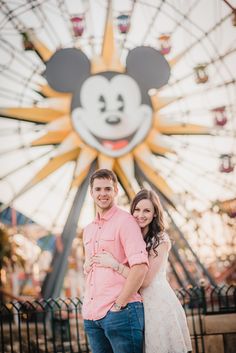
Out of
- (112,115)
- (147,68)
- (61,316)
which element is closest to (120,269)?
(61,316)

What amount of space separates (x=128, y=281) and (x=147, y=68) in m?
10.1

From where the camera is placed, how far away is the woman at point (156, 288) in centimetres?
396

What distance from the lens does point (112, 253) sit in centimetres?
395

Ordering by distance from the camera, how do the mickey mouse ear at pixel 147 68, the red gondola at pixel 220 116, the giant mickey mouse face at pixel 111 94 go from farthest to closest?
the red gondola at pixel 220 116 → the mickey mouse ear at pixel 147 68 → the giant mickey mouse face at pixel 111 94

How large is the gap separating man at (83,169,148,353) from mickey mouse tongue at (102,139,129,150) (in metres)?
8.92

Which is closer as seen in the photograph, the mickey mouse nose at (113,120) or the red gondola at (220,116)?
the mickey mouse nose at (113,120)

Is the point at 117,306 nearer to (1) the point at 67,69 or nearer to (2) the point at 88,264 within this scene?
(2) the point at 88,264

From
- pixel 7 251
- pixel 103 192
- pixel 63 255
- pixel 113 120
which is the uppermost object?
pixel 113 120

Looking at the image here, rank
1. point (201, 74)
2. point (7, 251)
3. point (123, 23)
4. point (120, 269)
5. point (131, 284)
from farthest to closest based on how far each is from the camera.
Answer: point (7, 251) < point (123, 23) < point (201, 74) < point (120, 269) < point (131, 284)

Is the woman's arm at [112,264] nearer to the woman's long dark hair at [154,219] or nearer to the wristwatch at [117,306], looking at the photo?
the wristwatch at [117,306]

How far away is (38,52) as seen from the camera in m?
13.3

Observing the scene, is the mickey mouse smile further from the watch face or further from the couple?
the watch face

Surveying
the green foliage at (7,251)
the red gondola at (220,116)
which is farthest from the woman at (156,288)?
the green foliage at (7,251)

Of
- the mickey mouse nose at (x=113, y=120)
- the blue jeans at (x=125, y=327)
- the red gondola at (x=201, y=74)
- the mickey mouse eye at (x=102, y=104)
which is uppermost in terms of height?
the red gondola at (x=201, y=74)
